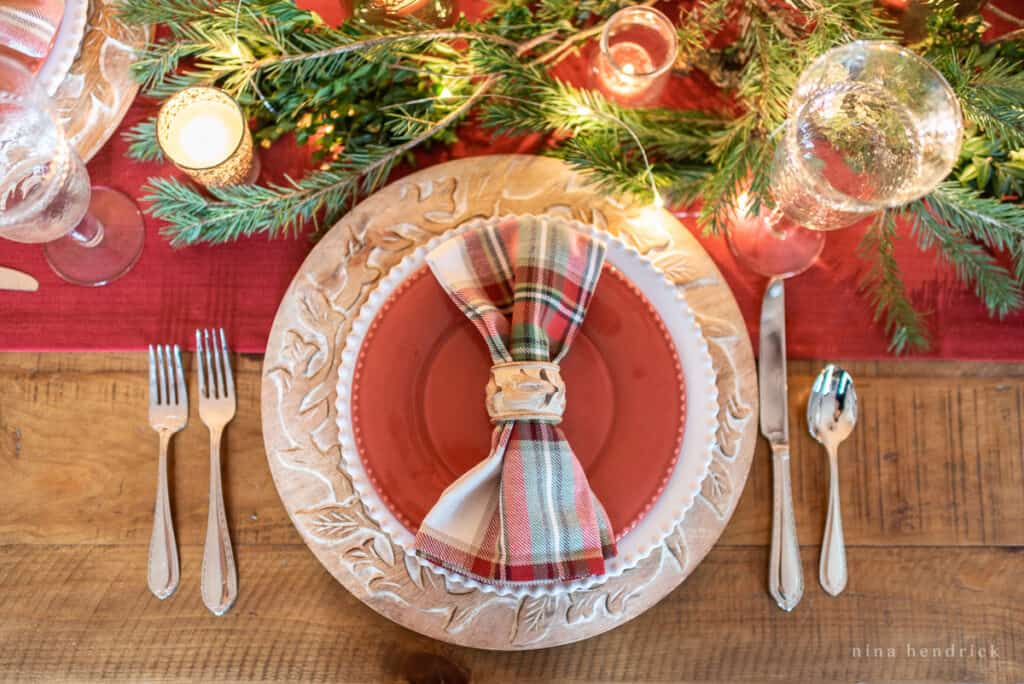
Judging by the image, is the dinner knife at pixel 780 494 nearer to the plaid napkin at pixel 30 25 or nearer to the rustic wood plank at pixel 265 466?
the rustic wood plank at pixel 265 466

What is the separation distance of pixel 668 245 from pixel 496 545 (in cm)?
36

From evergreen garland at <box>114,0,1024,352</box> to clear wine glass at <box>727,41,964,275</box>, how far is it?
0.03m

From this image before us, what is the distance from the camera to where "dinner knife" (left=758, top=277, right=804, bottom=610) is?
2.40 feet

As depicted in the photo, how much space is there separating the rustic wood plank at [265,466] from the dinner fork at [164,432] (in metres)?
0.02

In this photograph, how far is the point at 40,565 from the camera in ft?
2.42

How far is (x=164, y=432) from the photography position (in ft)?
2.42

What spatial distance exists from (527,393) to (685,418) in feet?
0.56

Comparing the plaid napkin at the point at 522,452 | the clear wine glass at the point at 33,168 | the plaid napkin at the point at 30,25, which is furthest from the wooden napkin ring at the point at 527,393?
the plaid napkin at the point at 30,25

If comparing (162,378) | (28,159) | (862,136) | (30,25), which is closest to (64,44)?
(30,25)

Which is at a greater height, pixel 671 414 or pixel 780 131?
pixel 780 131

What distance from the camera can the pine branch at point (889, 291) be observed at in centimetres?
74

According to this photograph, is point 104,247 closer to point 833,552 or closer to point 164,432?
point 164,432

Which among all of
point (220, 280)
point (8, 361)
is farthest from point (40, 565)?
point (220, 280)

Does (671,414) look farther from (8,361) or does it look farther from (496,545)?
(8,361)
